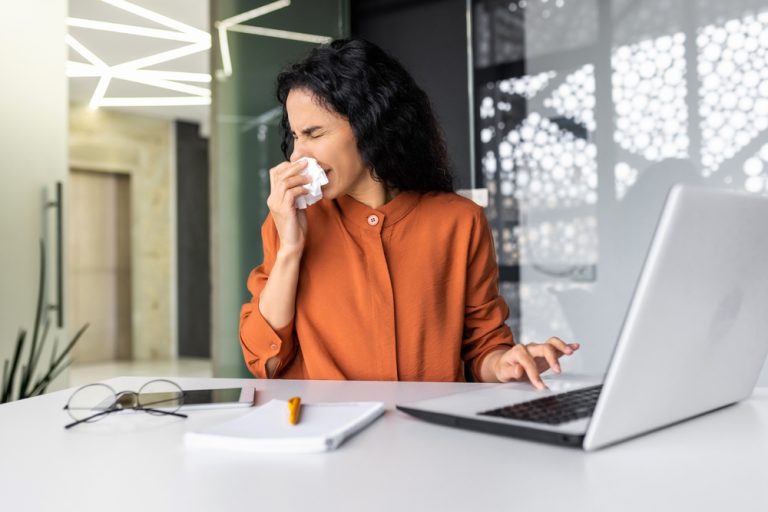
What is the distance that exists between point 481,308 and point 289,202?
0.48 metres

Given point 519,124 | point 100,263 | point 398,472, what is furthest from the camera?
point 100,263

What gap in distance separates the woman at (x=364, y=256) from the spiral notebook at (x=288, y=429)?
1.70 feet

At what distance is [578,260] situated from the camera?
3332 millimetres

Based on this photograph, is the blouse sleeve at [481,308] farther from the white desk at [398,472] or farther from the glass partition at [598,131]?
the glass partition at [598,131]

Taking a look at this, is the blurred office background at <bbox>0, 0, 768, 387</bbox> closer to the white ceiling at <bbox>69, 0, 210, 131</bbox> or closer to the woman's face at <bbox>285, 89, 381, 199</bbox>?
the white ceiling at <bbox>69, 0, 210, 131</bbox>

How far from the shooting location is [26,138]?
3959mm

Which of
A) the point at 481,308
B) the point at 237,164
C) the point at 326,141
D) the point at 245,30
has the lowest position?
the point at 481,308

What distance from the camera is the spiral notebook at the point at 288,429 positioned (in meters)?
0.80

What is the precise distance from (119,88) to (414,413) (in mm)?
7638

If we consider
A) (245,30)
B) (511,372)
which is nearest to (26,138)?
(245,30)

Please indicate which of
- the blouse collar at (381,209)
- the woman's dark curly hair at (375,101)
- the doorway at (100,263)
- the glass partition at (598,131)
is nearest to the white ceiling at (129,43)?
the doorway at (100,263)

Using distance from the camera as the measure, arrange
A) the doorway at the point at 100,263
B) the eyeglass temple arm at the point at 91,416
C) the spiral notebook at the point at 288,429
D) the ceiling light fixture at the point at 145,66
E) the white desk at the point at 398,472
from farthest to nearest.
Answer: the doorway at the point at 100,263
the ceiling light fixture at the point at 145,66
the eyeglass temple arm at the point at 91,416
the spiral notebook at the point at 288,429
the white desk at the point at 398,472

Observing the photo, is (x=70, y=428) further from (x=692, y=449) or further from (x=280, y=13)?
(x=280, y=13)

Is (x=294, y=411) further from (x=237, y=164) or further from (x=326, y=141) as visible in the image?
(x=237, y=164)
